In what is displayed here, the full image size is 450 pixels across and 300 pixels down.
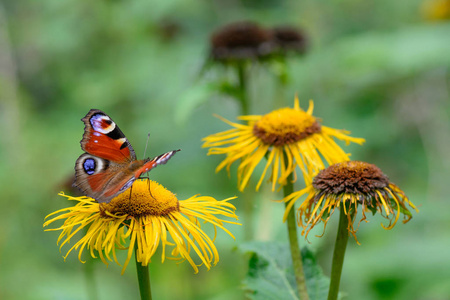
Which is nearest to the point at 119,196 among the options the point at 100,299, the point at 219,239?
the point at 219,239

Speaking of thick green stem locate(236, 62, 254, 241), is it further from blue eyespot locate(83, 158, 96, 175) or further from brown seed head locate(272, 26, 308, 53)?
blue eyespot locate(83, 158, 96, 175)

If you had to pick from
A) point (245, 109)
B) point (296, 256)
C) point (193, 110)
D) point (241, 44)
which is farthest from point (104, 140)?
point (193, 110)

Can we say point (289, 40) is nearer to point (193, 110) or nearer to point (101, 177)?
point (193, 110)

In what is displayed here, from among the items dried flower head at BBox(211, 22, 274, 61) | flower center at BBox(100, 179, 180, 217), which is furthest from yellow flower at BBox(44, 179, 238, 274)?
dried flower head at BBox(211, 22, 274, 61)

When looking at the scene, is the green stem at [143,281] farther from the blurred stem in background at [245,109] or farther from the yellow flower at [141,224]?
the blurred stem in background at [245,109]

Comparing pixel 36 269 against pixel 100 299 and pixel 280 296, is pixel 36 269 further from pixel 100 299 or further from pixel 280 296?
pixel 280 296

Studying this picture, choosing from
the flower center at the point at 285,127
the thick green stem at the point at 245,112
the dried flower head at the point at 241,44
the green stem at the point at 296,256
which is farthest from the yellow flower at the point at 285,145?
the dried flower head at the point at 241,44
